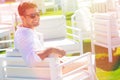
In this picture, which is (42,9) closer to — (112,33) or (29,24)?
(112,33)

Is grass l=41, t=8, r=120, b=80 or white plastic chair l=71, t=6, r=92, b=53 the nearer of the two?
grass l=41, t=8, r=120, b=80

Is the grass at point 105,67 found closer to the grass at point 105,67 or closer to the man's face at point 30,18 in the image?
the grass at point 105,67

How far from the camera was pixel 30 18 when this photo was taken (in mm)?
2811

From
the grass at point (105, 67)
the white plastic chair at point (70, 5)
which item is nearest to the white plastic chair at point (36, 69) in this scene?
the grass at point (105, 67)

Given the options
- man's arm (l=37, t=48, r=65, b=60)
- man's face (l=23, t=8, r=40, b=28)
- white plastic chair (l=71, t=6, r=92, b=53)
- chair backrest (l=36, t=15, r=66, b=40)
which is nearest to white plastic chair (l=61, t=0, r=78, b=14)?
white plastic chair (l=71, t=6, r=92, b=53)

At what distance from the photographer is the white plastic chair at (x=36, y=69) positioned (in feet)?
8.93

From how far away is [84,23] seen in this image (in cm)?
613

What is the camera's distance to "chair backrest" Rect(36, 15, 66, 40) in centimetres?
608

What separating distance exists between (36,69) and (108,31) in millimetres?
2778

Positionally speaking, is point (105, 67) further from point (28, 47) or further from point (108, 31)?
point (28, 47)

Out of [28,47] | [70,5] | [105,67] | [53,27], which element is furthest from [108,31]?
[70,5]

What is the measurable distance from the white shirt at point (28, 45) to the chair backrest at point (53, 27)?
327 cm

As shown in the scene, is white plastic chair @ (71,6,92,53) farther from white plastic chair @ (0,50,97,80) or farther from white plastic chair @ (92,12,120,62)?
white plastic chair @ (0,50,97,80)

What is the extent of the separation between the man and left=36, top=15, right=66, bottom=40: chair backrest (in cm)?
322
